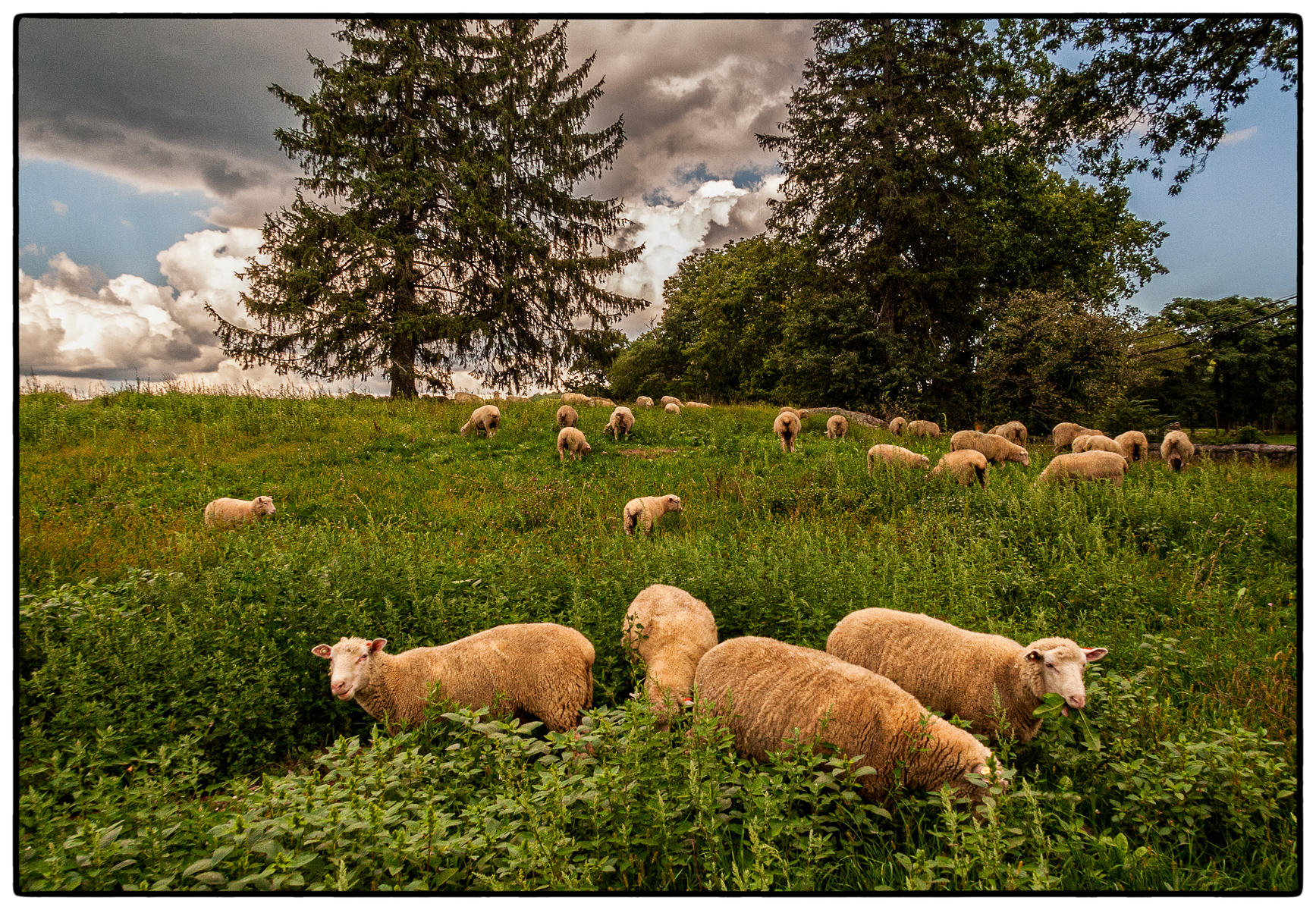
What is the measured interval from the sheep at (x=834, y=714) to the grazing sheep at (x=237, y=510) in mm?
6368

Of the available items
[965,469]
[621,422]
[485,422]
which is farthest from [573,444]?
[965,469]

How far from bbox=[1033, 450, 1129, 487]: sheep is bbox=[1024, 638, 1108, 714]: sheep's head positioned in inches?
279

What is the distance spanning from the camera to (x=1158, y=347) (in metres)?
6.16

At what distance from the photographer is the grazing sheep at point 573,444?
38.7 feet

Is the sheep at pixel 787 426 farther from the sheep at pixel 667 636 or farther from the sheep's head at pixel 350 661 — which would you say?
the sheep's head at pixel 350 661

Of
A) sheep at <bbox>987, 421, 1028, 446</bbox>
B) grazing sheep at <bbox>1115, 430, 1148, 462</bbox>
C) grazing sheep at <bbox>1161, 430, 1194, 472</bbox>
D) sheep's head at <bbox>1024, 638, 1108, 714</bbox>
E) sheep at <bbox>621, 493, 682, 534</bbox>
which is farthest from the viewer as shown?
sheep at <bbox>987, 421, 1028, 446</bbox>

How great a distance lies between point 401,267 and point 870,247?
17.1 meters

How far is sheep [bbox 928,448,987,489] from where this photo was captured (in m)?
9.42

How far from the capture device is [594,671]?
4332 millimetres

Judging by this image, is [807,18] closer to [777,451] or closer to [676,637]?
[676,637]

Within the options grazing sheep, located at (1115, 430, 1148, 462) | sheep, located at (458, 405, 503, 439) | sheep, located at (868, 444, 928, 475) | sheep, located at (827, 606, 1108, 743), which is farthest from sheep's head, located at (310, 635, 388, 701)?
grazing sheep, located at (1115, 430, 1148, 462)

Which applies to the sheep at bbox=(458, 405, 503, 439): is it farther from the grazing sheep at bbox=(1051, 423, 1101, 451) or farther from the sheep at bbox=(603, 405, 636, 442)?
the grazing sheep at bbox=(1051, 423, 1101, 451)

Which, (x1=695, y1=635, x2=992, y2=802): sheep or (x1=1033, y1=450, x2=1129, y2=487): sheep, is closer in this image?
(x1=695, y1=635, x2=992, y2=802): sheep

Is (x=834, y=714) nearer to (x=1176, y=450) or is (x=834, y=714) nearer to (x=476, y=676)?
(x=476, y=676)
